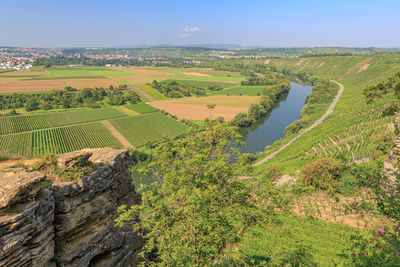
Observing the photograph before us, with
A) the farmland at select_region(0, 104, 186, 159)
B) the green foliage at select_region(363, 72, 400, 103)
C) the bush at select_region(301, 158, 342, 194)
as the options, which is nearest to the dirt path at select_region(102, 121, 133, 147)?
the farmland at select_region(0, 104, 186, 159)

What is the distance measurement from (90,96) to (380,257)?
111 m

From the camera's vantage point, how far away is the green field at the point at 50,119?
59.8 metres

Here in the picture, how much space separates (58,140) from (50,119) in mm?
18675

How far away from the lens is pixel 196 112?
8375 cm

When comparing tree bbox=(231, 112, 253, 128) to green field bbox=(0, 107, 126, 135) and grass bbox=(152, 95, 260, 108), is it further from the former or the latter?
green field bbox=(0, 107, 126, 135)

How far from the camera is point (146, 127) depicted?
67875mm

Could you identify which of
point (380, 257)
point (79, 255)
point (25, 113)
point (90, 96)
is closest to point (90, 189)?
point (79, 255)

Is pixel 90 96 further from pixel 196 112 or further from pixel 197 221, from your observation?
pixel 197 221

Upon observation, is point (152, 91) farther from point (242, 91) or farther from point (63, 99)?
point (242, 91)

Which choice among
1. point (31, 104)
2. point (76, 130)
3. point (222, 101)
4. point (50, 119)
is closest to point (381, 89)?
point (76, 130)

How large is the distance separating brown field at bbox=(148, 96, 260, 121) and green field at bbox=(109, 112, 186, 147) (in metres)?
8.58

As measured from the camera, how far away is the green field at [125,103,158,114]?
273ft

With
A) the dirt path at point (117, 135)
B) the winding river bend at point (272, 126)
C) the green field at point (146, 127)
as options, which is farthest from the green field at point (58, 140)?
the winding river bend at point (272, 126)

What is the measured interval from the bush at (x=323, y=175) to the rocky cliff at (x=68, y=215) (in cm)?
2125
